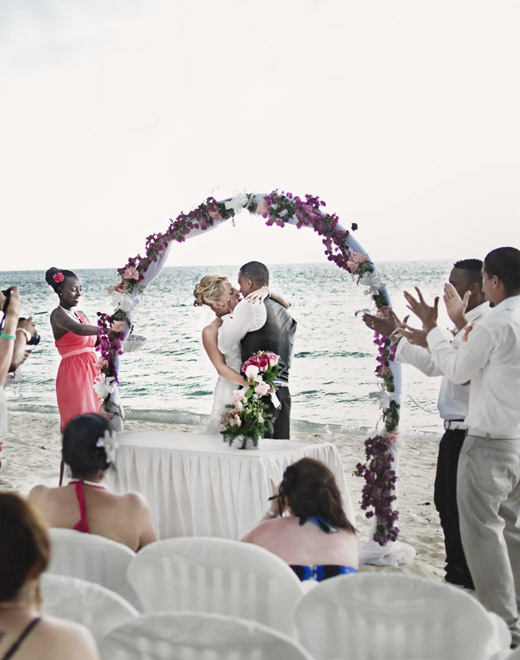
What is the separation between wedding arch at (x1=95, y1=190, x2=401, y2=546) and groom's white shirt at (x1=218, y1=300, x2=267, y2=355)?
1.94 feet

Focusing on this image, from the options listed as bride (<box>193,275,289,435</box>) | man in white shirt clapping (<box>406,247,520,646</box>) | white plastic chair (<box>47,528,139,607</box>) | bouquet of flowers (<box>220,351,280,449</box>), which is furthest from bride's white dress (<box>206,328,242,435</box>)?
white plastic chair (<box>47,528,139,607</box>)

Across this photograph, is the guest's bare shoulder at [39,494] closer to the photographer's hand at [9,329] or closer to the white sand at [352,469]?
the photographer's hand at [9,329]

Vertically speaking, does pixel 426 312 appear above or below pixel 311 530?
above

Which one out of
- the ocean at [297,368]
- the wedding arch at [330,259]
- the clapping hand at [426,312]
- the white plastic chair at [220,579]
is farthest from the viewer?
the ocean at [297,368]

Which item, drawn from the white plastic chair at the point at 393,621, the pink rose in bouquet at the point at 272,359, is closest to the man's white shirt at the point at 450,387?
the pink rose in bouquet at the point at 272,359

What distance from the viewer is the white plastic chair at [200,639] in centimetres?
147

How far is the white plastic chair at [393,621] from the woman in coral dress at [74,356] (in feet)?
12.9

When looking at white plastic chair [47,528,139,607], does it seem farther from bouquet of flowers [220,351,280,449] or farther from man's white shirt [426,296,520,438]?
bouquet of flowers [220,351,280,449]

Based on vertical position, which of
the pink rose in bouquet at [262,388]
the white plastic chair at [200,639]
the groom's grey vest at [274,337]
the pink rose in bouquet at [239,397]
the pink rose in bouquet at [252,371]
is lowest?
the white plastic chair at [200,639]

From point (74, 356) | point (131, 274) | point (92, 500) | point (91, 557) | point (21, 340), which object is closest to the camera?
point (91, 557)

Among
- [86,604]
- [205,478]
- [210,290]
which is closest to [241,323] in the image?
[210,290]

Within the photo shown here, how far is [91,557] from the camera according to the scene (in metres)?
2.29

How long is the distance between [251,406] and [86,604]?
2.43m

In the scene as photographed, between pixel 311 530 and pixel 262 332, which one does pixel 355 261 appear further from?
pixel 311 530
